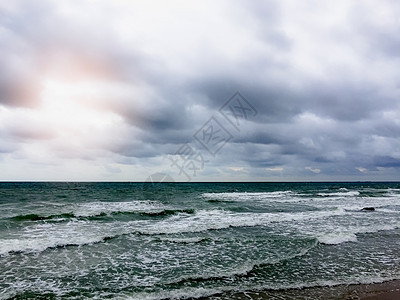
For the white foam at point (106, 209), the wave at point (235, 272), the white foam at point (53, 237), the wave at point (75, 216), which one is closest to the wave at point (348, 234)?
the wave at point (235, 272)

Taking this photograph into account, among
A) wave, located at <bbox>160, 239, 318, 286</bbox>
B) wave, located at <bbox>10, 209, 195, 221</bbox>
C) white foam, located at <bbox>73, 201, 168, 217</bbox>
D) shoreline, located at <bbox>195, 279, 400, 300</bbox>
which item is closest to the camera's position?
shoreline, located at <bbox>195, 279, 400, 300</bbox>

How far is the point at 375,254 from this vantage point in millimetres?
10914

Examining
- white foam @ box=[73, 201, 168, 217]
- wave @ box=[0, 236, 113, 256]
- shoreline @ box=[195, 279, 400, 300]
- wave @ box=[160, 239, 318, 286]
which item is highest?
white foam @ box=[73, 201, 168, 217]

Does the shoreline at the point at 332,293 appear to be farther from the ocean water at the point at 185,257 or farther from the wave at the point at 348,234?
the wave at the point at 348,234

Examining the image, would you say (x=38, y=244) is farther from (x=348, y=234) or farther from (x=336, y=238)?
(x=348, y=234)

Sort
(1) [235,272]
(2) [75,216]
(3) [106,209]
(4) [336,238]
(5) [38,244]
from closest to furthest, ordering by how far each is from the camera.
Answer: (1) [235,272], (5) [38,244], (4) [336,238], (2) [75,216], (3) [106,209]

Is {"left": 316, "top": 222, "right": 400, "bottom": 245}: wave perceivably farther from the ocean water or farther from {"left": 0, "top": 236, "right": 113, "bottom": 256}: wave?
{"left": 0, "top": 236, "right": 113, "bottom": 256}: wave

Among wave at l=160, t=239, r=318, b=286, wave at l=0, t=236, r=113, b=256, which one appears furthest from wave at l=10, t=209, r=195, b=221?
wave at l=160, t=239, r=318, b=286

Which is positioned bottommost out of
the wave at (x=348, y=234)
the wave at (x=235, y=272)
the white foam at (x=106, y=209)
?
the wave at (x=235, y=272)

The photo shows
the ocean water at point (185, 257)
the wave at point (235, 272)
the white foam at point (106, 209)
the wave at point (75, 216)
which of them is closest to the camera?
the ocean water at point (185, 257)

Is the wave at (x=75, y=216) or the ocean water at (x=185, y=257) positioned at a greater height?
the wave at (x=75, y=216)

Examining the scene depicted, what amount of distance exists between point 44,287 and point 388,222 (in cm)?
2055

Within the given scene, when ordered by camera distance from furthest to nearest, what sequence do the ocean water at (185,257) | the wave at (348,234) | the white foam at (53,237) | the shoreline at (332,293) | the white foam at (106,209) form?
the white foam at (106,209) < the wave at (348,234) < the white foam at (53,237) < the ocean water at (185,257) < the shoreline at (332,293)

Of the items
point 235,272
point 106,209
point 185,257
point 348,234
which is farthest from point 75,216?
point 348,234
